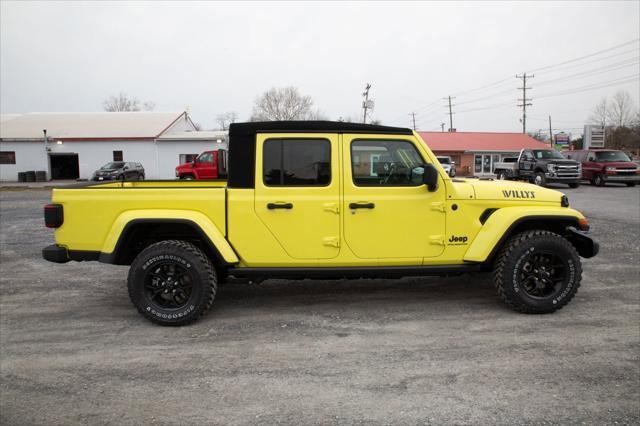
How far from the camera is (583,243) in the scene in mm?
4984

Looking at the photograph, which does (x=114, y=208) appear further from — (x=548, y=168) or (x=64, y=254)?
(x=548, y=168)

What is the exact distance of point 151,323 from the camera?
4.60m

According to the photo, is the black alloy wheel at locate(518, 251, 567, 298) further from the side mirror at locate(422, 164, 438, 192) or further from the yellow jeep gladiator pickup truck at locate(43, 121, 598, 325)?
the side mirror at locate(422, 164, 438, 192)

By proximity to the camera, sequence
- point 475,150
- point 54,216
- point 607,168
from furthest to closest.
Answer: point 475,150
point 607,168
point 54,216

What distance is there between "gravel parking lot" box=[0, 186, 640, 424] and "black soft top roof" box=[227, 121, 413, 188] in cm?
147

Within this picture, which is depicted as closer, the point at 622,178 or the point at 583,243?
the point at 583,243

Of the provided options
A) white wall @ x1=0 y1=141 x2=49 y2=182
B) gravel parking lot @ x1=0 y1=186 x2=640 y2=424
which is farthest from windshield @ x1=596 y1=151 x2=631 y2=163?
white wall @ x1=0 y1=141 x2=49 y2=182

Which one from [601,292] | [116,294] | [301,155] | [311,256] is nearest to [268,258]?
[311,256]

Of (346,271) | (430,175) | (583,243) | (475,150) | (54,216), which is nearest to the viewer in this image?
(430,175)

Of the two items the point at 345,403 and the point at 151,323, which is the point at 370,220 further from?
the point at 151,323

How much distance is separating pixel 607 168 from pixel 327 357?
82.0 ft

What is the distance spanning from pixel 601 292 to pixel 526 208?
5.66 feet

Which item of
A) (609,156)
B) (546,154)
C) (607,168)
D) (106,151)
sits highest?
(106,151)

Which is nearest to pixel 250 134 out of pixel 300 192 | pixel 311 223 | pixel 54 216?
pixel 300 192
